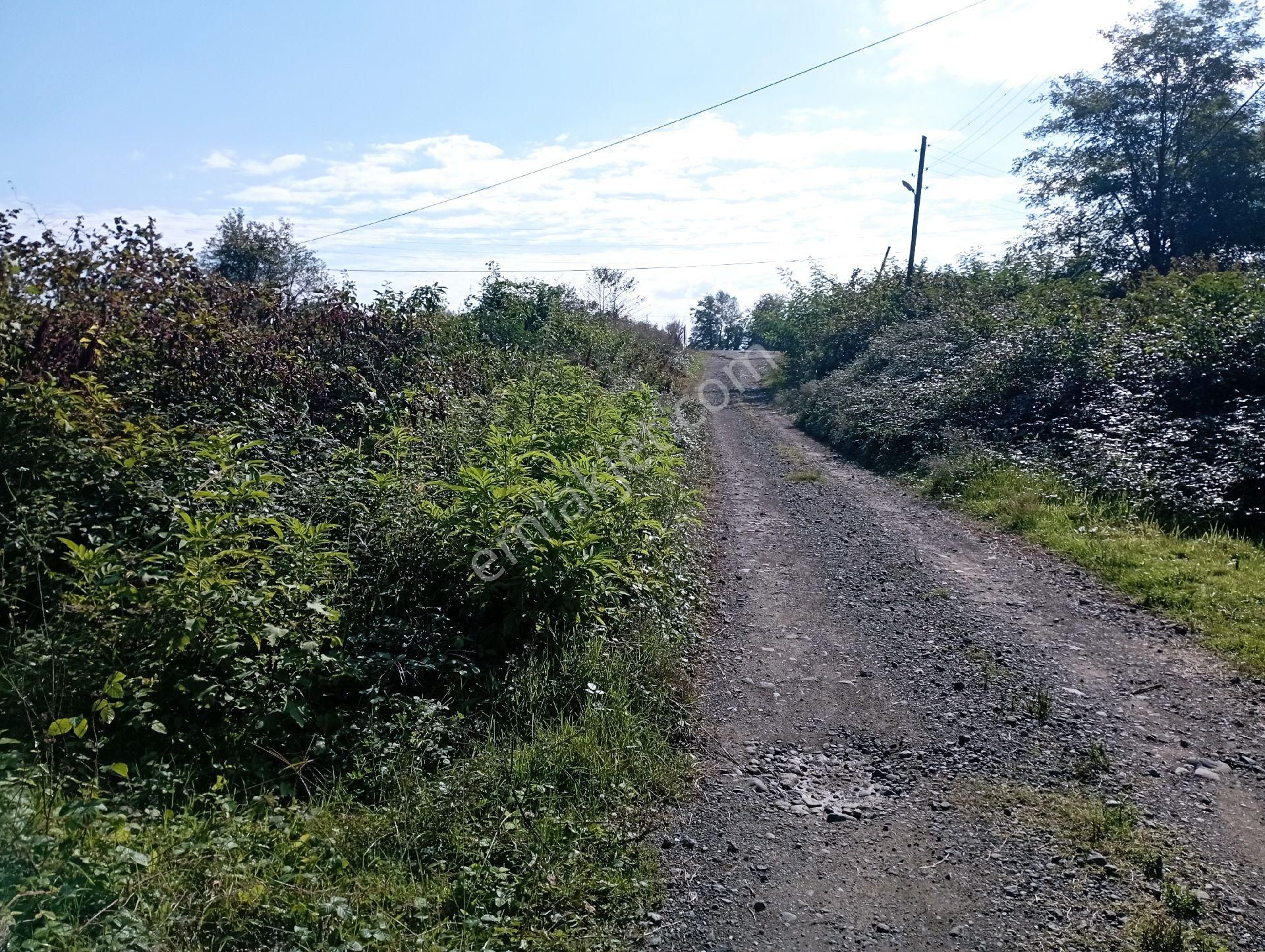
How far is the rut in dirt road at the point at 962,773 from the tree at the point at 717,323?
70.5 meters

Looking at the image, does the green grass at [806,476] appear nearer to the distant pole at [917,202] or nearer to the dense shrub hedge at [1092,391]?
the dense shrub hedge at [1092,391]

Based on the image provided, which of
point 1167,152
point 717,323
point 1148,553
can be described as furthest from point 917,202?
point 717,323

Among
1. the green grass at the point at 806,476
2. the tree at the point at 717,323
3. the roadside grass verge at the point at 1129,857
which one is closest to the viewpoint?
the roadside grass verge at the point at 1129,857

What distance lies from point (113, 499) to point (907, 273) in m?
27.5

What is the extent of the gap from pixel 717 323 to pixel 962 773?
80865mm

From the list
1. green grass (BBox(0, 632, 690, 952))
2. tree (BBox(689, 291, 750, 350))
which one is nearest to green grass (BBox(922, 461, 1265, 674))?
green grass (BBox(0, 632, 690, 952))

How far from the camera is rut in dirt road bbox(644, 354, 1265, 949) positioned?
9.82 feet

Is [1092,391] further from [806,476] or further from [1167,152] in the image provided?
[1167,152]

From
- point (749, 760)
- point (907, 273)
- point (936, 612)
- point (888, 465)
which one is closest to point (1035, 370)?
point (888, 465)

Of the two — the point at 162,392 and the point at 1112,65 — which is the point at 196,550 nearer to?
the point at 162,392

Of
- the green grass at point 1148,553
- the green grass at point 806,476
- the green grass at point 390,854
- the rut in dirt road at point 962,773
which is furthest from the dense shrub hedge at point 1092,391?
the green grass at point 390,854

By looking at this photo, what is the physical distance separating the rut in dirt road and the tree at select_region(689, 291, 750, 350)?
70460 millimetres

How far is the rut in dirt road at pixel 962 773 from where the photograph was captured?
2992 mm

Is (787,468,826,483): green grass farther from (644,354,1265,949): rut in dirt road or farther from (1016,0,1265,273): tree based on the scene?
(1016,0,1265,273): tree
